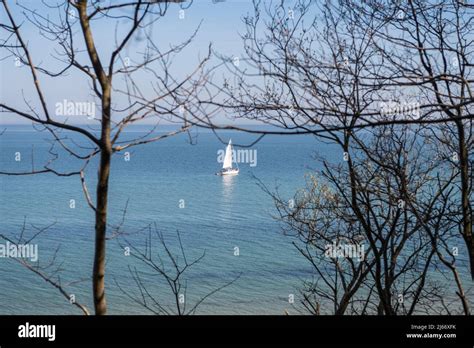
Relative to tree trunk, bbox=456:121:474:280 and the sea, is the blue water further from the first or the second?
tree trunk, bbox=456:121:474:280

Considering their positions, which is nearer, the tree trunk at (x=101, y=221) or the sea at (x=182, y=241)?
the tree trunk at (x=101, y=221)

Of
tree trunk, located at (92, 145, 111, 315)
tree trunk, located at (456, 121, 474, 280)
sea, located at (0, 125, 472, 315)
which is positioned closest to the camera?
tree trunk, located at (92, 145, 111, 315)

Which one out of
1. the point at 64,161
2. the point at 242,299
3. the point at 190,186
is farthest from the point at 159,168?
the point at 242,299

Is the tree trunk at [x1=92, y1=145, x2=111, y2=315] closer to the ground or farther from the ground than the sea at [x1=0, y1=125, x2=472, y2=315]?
farther from the ground

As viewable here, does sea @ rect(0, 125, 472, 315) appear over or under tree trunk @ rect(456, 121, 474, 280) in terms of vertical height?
under

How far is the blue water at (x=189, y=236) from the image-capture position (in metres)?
13.7

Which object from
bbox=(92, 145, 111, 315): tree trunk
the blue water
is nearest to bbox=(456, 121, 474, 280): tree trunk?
bbox=(92, 145, 111, 315): tree trunk

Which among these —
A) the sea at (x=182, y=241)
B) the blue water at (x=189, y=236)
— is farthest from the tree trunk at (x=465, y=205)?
the sea at (x=182, y=241)

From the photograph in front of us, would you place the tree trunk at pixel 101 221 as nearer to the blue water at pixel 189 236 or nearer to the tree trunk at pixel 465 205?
the tree trunk at pixel 465 205

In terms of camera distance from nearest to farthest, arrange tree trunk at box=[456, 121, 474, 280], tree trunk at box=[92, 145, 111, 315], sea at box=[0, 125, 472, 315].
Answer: tree trunk at box=[92, 145, 111, 315]
tree trunk at box=[456, 121, 474, 280]
sea at box=[0, 125, 472, 315]

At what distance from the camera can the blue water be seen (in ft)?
44.8

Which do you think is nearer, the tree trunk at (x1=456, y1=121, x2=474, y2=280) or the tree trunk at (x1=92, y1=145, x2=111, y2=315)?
the tree trunk at (x1=92, y1=145, x2=111, y2=315)

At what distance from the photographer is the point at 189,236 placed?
17.2 meters
